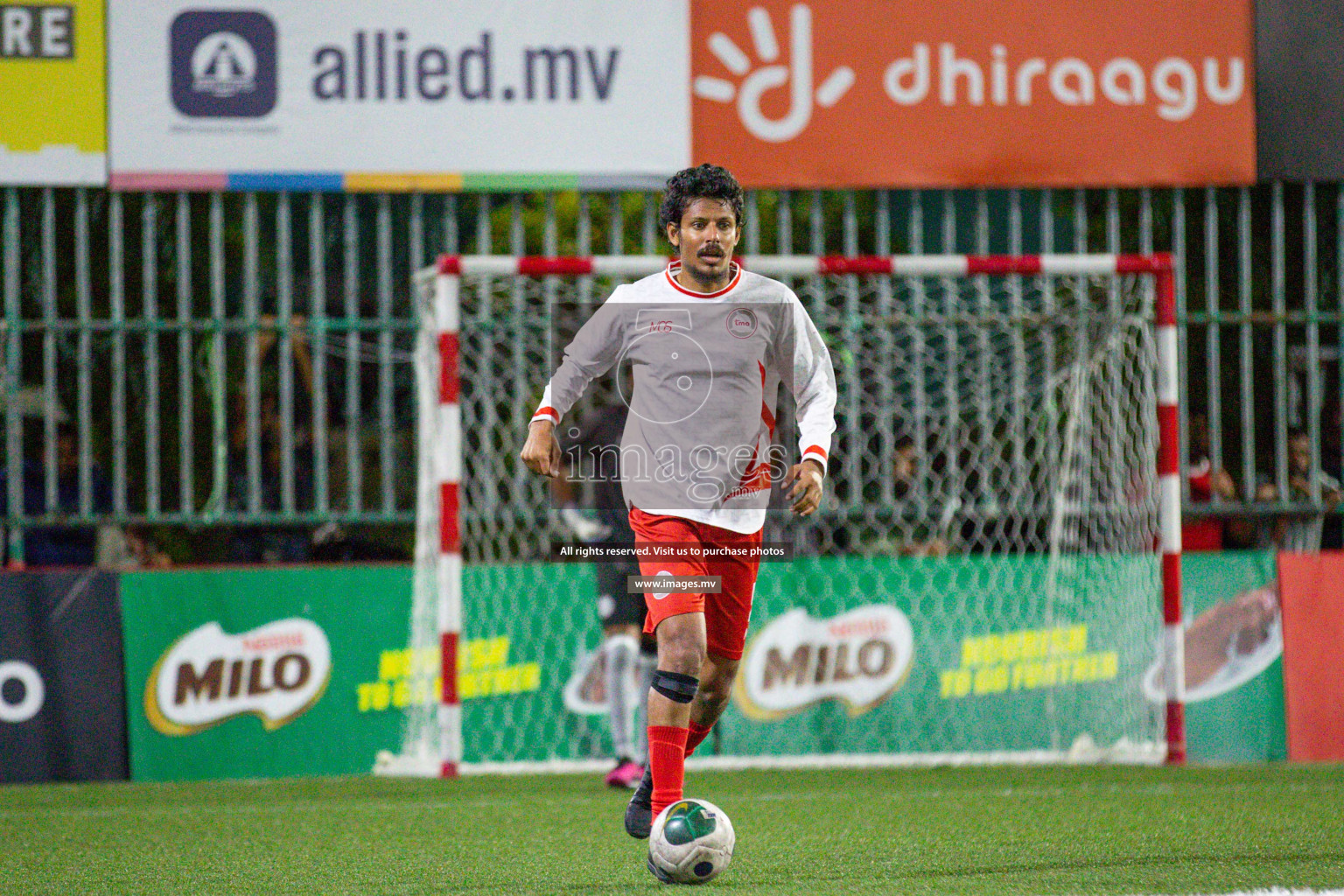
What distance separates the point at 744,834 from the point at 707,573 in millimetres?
1142

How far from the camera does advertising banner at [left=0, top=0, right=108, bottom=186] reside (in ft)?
27.5

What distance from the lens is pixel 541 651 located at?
7.97 meters

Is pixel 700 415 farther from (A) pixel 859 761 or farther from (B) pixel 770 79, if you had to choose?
(B) pixel 770 79

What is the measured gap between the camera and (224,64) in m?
8.48

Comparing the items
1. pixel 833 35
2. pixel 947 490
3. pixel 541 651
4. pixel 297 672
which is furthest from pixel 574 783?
pixel 833 35

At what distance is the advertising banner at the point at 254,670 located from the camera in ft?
25.1

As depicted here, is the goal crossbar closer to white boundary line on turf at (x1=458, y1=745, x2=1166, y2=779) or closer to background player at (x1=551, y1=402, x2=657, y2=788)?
background player at (x1=551, y1=402, x2=657, y2=788)

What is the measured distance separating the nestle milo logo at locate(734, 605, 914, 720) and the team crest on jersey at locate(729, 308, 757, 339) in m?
3.63

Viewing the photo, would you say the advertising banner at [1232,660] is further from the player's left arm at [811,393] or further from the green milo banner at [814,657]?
the player's left arm at [811,393]

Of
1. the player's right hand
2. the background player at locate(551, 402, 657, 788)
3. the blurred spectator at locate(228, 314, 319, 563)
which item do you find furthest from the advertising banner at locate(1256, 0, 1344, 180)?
the player's right hand

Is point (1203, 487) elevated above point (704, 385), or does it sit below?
below

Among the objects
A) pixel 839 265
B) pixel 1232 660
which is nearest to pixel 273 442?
pixel 839 265

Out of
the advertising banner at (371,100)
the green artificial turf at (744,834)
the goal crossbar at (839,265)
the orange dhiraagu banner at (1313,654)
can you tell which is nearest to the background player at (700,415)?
the green artificial turf at (744,834)

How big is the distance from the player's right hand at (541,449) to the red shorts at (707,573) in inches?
10.8
